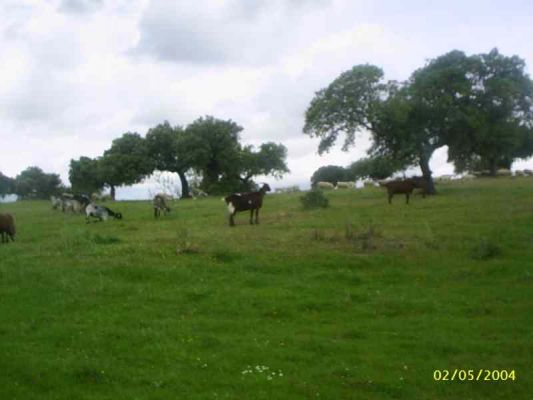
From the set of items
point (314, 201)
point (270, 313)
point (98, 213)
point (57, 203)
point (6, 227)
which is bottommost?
point (270, 313)

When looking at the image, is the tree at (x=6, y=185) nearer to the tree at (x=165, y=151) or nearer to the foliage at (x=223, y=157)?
the tree at (x=165, y=151)

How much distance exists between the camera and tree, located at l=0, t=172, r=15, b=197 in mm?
88681

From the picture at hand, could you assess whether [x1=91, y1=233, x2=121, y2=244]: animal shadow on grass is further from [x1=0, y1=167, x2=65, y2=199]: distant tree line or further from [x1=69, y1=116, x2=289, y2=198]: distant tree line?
[x1=0, y1=167, x2=65, y2=199]: distant tree line

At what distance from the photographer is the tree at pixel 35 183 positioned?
316 feet

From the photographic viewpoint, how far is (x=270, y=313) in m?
14.6

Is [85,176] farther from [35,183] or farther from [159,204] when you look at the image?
[159,204]

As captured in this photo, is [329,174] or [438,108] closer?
[438,108]

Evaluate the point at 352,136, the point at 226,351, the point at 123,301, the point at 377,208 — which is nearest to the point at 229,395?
the point at 226,351

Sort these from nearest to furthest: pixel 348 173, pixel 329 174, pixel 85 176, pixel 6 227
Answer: pixel 6 227, pixel 85 176, pixel 348 173, pixel 329 174

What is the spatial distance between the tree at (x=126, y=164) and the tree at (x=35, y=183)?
2726cm

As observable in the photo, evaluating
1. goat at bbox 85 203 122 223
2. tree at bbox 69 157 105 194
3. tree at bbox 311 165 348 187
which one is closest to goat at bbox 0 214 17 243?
goat at bbox 85 203 122 223
